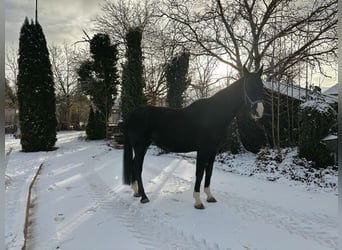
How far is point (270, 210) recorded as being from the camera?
405cm

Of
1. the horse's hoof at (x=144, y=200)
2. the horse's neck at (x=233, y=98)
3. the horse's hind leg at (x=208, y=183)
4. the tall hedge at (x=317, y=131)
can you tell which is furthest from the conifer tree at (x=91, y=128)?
the horse's neck at (x=233, y=98)

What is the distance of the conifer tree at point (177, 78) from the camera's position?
11.8 metres

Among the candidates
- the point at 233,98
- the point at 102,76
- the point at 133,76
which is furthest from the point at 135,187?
the point at 102,76

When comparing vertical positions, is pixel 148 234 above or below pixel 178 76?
below

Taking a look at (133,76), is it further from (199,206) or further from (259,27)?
(199,206)

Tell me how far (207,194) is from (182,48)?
894cm

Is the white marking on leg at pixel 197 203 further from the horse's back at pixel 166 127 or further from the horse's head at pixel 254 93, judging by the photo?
the horse's head at pixel 254 93

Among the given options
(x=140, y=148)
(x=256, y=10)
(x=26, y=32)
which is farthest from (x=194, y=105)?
(x=26, y=32)

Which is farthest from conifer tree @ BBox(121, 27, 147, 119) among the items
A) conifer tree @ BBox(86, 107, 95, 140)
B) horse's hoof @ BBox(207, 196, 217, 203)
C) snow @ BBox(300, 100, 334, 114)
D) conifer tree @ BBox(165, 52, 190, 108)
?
horse's hoof @ BBox(207, 196, 217, 203)

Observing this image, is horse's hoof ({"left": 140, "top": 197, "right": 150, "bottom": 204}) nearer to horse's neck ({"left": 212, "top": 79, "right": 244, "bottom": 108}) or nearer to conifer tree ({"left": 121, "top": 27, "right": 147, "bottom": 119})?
horse's neck ({"left": 212, "top": 79, "right": 244, "bottom": 108})

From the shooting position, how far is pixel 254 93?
13.2 ft

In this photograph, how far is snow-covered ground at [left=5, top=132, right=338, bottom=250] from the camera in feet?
9.74

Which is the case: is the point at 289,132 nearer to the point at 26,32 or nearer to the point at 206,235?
the point at 206,235

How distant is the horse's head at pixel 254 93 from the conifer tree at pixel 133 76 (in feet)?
29.8
